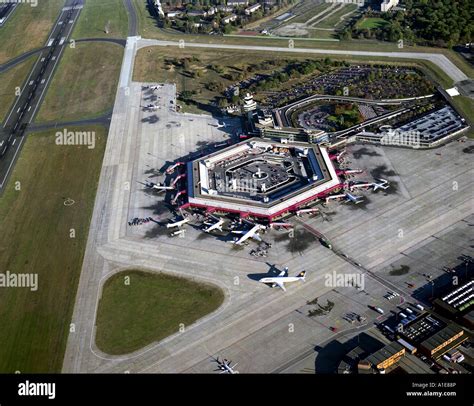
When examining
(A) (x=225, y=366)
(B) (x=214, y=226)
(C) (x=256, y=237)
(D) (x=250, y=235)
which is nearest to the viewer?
(A) (x=225, y=366)

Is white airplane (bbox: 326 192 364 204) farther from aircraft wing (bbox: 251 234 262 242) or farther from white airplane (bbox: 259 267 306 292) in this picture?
white airplane (bbox: 259 267 306 292)

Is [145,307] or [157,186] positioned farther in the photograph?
[157,186]

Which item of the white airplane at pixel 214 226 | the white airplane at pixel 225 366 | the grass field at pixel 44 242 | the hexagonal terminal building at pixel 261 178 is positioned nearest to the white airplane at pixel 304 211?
the hexagonal terminal building at pixel 261 178

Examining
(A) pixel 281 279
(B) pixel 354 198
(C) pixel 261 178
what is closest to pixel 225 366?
(A) pixel 281 279

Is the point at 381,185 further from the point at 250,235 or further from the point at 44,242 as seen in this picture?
the point at 44,242

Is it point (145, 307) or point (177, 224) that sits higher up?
point (177, 224)

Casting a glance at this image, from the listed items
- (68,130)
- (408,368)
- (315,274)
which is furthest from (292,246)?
(68,130)

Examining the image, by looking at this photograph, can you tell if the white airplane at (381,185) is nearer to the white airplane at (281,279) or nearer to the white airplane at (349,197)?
the white airplane at (349,197)
